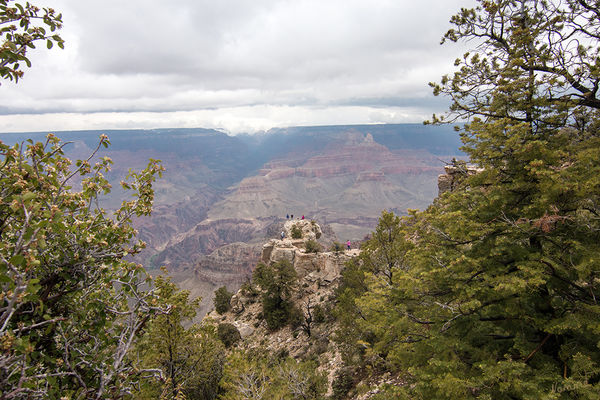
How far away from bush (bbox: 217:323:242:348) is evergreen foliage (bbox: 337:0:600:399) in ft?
81.0

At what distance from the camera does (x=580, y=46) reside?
8008mm

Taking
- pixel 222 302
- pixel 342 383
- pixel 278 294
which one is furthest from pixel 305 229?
pixel 342 383

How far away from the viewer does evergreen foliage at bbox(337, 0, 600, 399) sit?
626 cm

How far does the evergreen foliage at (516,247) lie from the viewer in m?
6.26

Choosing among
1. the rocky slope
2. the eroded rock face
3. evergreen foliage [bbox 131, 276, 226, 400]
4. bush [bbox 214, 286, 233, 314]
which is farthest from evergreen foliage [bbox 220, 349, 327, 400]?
the eroded rock face

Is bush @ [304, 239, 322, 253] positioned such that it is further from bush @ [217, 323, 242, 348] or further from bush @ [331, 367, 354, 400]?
bush @ [331, 367, 354, 400]

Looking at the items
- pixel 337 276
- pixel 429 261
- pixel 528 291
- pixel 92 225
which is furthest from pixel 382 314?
pixel 337 276

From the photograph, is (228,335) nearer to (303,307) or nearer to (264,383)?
(303,307)

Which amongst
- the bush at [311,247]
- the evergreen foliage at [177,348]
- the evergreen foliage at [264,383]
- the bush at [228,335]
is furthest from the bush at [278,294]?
the evergreen foliage at [177,348]

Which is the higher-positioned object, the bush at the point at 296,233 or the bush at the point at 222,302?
the bush at the point at 296,233

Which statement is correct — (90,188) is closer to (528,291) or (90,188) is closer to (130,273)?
(130,273)

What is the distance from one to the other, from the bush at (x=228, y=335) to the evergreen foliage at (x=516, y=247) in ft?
81.0

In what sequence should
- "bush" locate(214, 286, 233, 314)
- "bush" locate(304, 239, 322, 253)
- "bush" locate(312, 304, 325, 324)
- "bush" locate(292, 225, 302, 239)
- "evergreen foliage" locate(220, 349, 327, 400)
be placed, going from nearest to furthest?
1. "evergreen foliage" locate(220, 349, 327, 400)
2. "bush" locate(312, 304, 325, 324)
3. "bush" locate(214, 286, 233, 314)
4. "bush" locate(304, 239, 322, 253)
5. "bush" locate(292, 225, 302, 239)

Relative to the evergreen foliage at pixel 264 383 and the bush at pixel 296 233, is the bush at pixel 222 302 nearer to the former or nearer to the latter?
the bush at pixel 296 233
